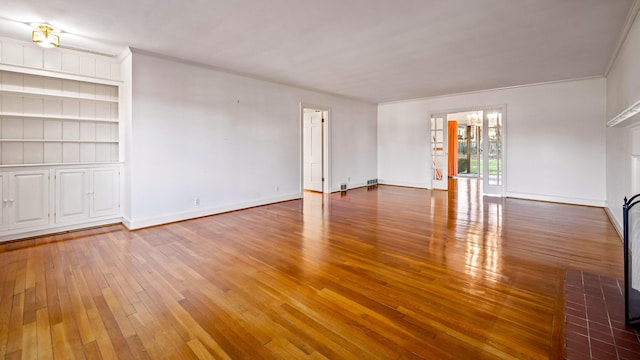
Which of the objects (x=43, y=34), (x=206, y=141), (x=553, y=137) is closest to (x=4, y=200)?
(x=43, y=34)

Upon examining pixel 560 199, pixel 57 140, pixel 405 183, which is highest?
pixel 57 140

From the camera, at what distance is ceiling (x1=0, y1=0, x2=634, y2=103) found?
3074 millimetres

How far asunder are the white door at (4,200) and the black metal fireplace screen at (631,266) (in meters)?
6.41

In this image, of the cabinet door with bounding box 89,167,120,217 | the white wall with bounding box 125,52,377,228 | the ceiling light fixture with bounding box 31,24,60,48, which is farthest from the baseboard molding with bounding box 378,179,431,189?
the ceiling light fixture with bounding box 31,24,60,48

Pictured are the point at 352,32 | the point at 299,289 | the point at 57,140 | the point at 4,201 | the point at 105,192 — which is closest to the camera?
the point at 299,289

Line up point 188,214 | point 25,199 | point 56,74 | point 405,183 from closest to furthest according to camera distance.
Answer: point 25,199, point 56,74, point 188,214, point 405,183

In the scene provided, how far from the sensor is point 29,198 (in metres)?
4.02

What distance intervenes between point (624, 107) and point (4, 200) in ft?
26.8

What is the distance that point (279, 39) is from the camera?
3969 millimetres

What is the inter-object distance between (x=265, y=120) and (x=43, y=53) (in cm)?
348

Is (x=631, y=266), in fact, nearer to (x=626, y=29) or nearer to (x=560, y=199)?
(x=626, y=29)

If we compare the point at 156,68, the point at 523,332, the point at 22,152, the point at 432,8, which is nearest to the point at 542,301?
the point at 523,332

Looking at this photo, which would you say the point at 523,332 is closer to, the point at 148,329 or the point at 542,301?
the point at 542,301

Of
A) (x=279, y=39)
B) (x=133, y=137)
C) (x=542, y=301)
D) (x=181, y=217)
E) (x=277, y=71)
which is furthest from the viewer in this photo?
(x=277, y=71)
